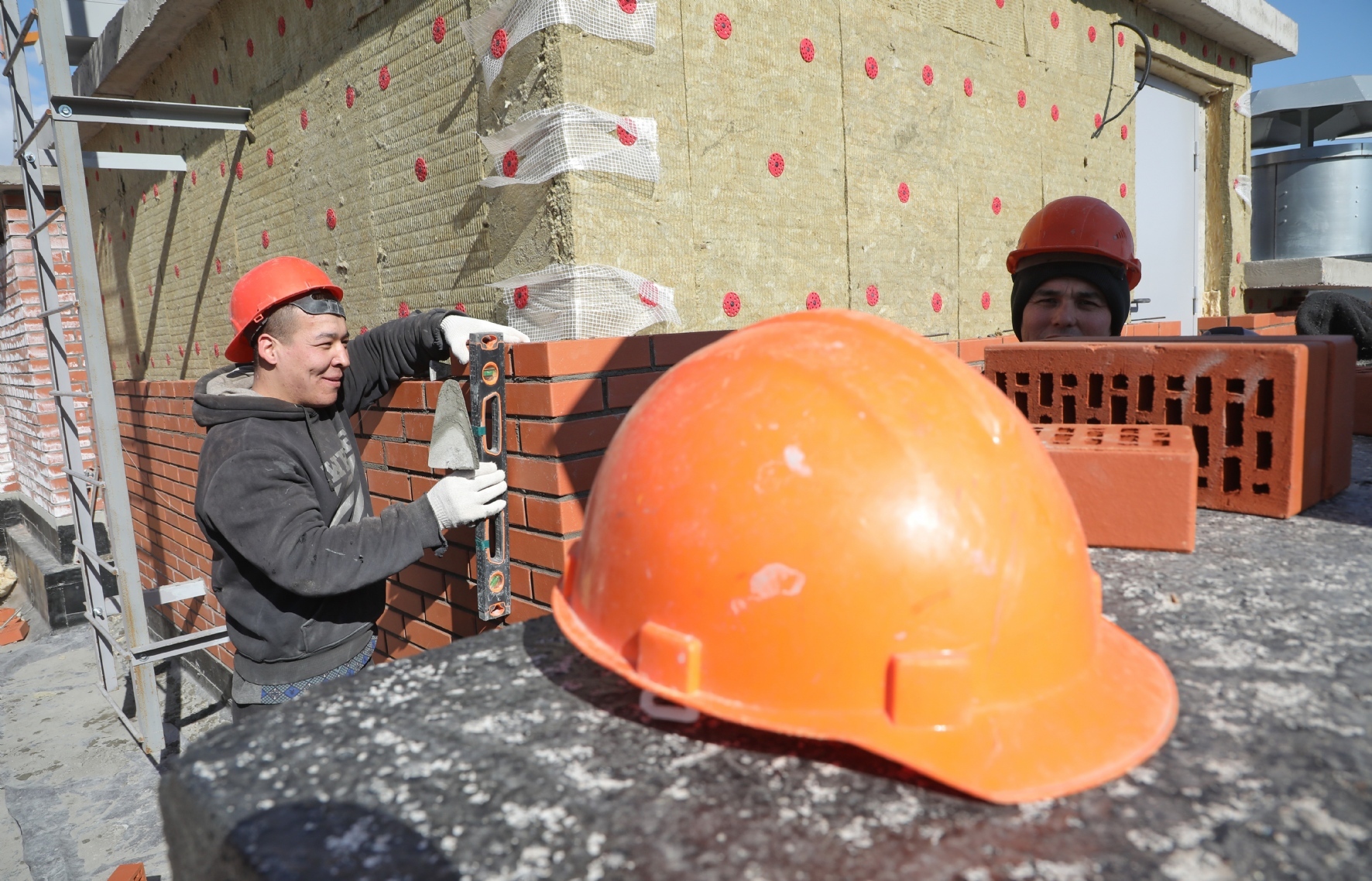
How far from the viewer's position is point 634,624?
121 centimetres

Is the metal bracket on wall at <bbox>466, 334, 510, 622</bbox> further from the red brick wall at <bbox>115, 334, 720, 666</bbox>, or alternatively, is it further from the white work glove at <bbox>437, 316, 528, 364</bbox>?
the white work glove at <bbox>437, 316, 528, 364</bbox>

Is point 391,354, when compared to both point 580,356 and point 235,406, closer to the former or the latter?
point 235,406

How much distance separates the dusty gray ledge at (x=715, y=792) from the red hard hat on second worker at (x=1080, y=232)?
233 centimetres

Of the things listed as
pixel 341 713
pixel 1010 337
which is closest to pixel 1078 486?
pixel 341 713

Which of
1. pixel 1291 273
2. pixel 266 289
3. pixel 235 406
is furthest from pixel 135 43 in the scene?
pixel 1291 273

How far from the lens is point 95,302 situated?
4.11 metres

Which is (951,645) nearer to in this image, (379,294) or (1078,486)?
(1078,486)

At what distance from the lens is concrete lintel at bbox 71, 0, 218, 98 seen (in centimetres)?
A: 444

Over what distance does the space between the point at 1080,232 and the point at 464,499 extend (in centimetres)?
283

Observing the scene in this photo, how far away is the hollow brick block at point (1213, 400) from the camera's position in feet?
6.59

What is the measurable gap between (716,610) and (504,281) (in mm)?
1981

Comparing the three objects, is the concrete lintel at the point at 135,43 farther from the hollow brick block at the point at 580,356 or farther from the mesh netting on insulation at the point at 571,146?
the hollow brick block at the point at 580,356

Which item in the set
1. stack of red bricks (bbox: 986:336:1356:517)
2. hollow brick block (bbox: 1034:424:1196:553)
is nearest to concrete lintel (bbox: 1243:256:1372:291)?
stack of red bricks (bbox: 986:336:1356:517)

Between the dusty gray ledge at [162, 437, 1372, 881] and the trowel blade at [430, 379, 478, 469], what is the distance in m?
1.12
